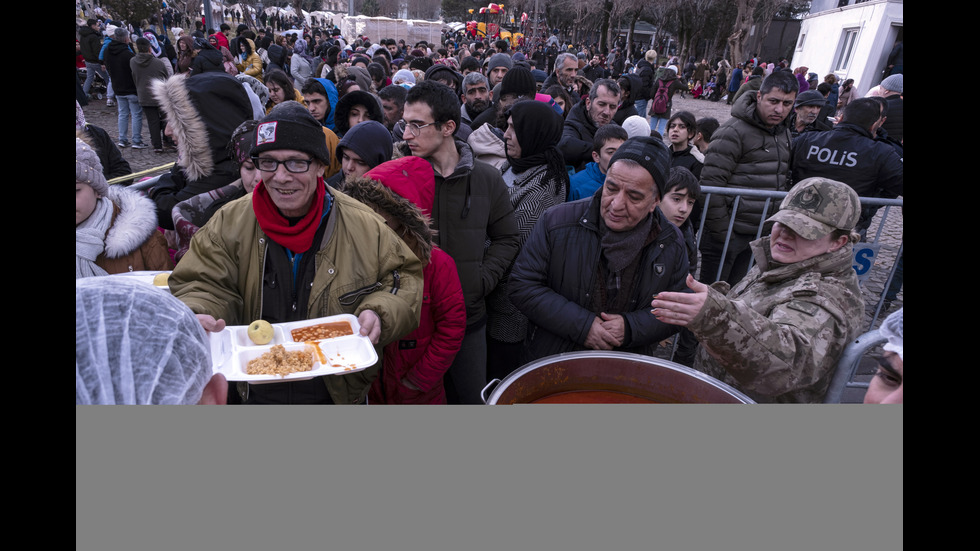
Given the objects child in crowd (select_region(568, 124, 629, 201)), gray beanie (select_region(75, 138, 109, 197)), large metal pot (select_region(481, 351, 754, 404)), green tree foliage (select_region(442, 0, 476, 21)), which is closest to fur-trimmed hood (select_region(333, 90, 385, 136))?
child in crowd (select_region(568, 124, 629, 201))

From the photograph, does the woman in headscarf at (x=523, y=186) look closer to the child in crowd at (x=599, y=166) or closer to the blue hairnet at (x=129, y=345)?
the child in crowd at (x=599, y=166)

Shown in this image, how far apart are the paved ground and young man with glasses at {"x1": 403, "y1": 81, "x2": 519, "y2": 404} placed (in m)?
2.01

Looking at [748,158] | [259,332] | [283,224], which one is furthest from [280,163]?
[748,158]

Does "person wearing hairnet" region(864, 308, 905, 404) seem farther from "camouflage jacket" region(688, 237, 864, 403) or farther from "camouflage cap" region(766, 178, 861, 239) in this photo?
"camouflage cap" region(766, 178, 861, 239)

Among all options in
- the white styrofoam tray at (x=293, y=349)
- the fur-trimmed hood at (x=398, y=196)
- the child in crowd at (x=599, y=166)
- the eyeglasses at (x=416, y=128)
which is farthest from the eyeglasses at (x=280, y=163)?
the child in crowd at (x=599, y=166)

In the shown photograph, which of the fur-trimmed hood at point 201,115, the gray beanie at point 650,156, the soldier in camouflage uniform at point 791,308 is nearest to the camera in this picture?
the soldier in camouflage uniform at point 791,308

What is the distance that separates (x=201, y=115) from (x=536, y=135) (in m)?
2.23

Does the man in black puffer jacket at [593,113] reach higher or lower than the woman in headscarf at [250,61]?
higher

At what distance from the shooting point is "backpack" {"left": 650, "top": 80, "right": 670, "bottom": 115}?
492 inches

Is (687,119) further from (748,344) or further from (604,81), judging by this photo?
(748,344)

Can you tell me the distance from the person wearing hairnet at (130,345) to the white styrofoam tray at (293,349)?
0.63m

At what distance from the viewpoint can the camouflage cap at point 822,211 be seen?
2277mm

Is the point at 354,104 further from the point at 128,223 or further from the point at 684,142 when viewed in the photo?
the point at 684,142

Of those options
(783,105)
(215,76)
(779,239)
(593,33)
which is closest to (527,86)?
(783,105)
